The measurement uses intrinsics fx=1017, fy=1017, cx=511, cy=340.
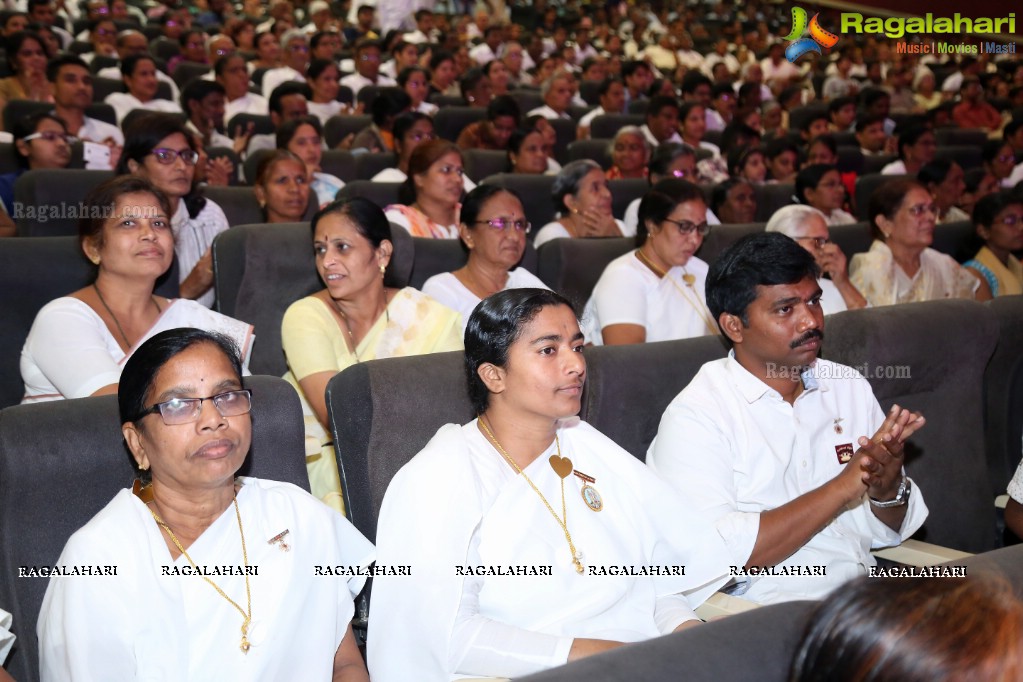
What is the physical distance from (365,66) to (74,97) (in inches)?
127

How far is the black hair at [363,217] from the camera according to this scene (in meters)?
2.65

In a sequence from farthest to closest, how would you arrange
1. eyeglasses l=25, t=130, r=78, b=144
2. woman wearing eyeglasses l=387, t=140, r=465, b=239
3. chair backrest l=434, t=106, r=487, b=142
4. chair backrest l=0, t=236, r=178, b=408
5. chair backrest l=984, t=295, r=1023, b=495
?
chair backrest l=434, t=106, r=487, b=142 → eyeglasses l=25, t=130, r=78, b=144 → woman wearing eyeglasses l=387, t=140, r=465, b=239 → chair backrest l=984, t=295, r=1023, b=495 → chair backrest l=0, t=236, r=178, b=408

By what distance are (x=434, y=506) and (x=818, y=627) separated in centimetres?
83

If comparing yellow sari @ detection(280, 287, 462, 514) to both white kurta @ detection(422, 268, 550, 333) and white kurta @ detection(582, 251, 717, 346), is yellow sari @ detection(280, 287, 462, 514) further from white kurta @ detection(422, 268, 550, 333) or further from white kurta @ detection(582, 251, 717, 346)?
white kurta @ detection(582, 251, 717, 346)

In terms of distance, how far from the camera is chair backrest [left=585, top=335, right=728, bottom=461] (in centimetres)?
202

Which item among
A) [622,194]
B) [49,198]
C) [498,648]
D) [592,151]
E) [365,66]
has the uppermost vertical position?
[365,66]

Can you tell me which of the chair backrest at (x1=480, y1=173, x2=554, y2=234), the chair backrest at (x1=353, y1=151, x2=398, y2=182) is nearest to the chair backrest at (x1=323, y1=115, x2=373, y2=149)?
the chair backrest at (x1=353, y1=151, x2=398, y2=182)

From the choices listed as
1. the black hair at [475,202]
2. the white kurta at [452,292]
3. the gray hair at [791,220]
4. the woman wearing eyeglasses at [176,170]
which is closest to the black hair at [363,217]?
Result: the white kurta at [452,292]

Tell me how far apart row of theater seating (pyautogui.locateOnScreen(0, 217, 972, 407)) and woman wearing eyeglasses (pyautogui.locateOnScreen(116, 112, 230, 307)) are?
24cm

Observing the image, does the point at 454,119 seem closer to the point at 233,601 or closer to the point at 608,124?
the point at 608,124

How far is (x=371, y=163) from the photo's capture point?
4996 millimetres

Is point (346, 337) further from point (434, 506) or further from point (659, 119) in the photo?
Result: point (659, 119)

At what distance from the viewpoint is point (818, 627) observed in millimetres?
850

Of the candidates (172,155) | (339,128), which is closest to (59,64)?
(339,128)
